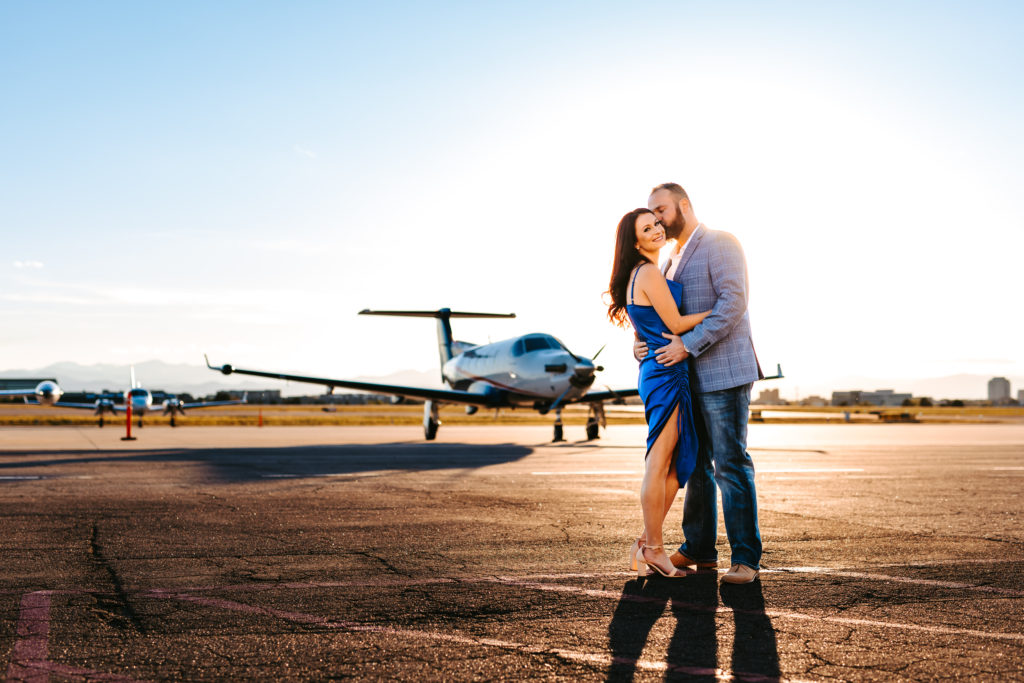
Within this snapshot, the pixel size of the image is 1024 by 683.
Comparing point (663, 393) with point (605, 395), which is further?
point (605, 395)

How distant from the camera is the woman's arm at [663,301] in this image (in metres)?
4.60

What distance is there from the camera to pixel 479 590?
4.08m

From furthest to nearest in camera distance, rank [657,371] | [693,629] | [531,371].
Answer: [531,371], [657,371], [693,629]

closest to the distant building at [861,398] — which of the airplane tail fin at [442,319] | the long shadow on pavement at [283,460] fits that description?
the airplane tail fin at [442,319]

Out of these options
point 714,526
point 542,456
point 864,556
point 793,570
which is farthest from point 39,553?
point 542,456

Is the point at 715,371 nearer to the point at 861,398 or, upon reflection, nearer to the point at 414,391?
the point at 414,391

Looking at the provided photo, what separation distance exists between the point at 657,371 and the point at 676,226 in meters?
0.88

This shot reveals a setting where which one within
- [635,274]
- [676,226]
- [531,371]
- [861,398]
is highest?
[676,226]

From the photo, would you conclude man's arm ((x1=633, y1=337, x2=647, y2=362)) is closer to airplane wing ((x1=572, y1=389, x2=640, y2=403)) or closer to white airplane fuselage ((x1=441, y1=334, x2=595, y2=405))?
white airplane fuselage ((x1=441, y1=334, x2=595, y2=405))

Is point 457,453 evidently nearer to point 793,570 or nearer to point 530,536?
point 530,536

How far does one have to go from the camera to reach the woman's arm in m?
4.60

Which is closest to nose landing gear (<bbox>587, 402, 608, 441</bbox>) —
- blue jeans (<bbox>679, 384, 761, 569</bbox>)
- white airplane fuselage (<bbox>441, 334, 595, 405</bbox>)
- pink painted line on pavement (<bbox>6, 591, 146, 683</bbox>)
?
white airplane fuselage (<bbox>441, 334, 595, 405</bbox>)

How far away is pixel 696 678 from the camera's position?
2.75 m

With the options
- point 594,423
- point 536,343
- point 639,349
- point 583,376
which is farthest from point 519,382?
point 639,349
